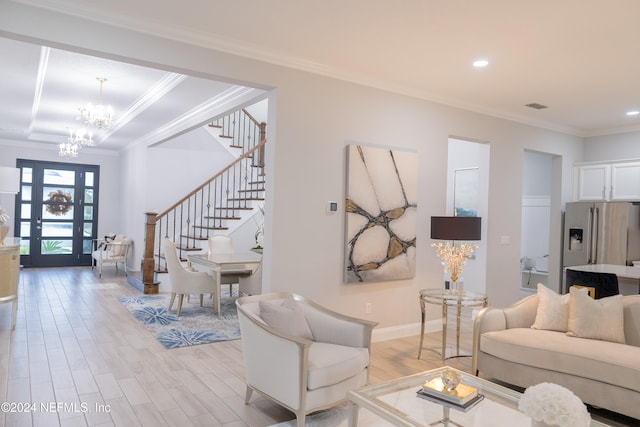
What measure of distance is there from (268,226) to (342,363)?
1.68 meters

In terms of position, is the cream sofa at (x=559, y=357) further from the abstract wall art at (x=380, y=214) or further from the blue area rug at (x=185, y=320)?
the blue area rug at (x=185, y=320)

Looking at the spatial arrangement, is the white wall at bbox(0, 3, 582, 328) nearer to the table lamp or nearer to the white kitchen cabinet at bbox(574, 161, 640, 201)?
the table lamp

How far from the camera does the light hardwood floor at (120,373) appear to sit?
3.00m

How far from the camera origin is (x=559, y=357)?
328 centimetres

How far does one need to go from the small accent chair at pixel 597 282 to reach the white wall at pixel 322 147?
1575 millimetres

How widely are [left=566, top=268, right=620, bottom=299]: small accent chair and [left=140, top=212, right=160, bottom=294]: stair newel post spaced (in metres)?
6.05

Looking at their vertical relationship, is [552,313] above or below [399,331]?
above

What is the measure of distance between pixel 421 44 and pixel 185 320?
4222 mm

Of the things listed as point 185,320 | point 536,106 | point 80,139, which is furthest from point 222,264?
point 536,106

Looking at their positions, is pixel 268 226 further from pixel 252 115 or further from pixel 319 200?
pixel 252 115

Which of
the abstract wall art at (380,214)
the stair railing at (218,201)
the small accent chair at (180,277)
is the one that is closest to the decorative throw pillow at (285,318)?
the abstract wall art at (380,214)

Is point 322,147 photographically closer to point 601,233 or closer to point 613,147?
point 601,233

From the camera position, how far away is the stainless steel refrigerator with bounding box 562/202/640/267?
244 inches

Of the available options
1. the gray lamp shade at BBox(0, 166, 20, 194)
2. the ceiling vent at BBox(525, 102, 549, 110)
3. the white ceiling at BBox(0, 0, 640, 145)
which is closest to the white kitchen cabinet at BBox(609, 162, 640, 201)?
the white ceiling at BBox(0, 0, 640, 145)
